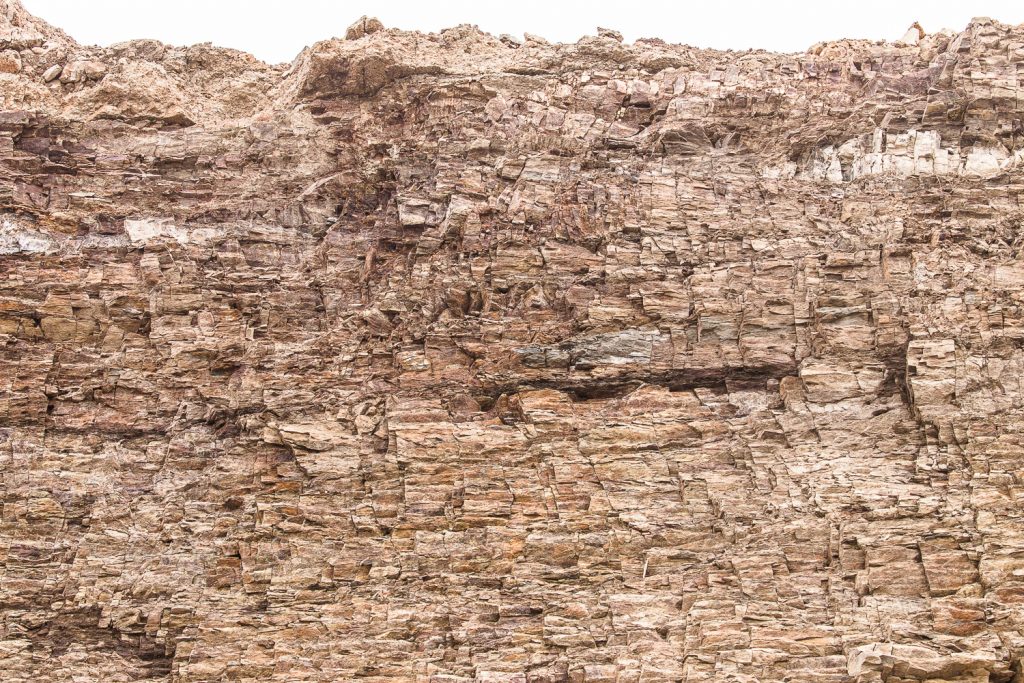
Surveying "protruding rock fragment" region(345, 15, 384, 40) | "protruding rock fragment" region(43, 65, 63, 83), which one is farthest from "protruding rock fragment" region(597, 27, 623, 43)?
"protruding rock fragment" region(43, 65, 63, 83)

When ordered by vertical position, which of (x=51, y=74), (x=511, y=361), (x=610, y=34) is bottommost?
(x=511, y=361)

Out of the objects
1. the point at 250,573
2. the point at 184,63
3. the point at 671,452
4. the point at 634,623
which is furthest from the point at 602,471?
the point at 184,63

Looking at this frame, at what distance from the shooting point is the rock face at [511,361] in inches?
847

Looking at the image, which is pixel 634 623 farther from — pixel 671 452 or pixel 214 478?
pixel 214 478

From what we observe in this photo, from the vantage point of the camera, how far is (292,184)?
2981 cm

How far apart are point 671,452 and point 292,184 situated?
11.5 metres

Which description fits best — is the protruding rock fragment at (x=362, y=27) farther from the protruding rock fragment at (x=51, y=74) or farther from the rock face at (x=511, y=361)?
the protruding rock fragment at (x=51, y=74)

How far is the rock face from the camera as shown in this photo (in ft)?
70.6

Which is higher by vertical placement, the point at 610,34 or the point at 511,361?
the point at 610,34

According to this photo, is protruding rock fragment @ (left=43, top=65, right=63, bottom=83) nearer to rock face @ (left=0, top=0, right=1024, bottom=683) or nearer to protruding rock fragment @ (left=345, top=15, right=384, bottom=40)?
rock face @ (left=0, top=0, right=1024, bottom=683)

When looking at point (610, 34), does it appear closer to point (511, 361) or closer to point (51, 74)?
point (511, 361)

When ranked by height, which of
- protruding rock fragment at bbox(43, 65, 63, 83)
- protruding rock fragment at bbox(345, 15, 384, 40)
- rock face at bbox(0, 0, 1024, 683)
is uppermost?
protruding rock fragment at bbox(345, 15, 384, 40)

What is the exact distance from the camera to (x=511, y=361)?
25.3m

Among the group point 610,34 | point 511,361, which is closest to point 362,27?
point 610,34
